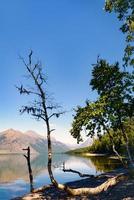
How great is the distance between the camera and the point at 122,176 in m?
44.8

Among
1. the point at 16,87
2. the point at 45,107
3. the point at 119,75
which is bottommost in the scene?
the point at 45,107

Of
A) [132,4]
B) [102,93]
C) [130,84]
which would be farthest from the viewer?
[102,93]

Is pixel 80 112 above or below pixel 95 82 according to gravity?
below

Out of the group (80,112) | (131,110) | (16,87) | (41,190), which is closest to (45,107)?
(16,87)

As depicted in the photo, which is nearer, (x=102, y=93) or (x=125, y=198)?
(x=125, y=198)

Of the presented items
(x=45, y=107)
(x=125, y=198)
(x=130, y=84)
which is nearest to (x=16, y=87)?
(x=45, y=107)

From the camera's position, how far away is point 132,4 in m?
29.1

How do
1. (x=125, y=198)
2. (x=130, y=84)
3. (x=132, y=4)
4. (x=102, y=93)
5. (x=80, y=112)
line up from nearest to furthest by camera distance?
(x=132, y=4) < (x=125, y=198) < (x=130, y=84) < (x=80, y=112) < (x=102, y=93)

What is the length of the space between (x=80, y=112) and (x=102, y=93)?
199 inches

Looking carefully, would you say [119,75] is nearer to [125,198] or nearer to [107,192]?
[107,192]

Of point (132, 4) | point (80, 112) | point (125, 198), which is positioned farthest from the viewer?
point (80, 112)

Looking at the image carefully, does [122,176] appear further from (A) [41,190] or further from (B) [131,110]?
(A) [41,190]

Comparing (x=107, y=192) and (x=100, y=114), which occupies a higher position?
(x=100, y=114)

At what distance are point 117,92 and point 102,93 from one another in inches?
101
